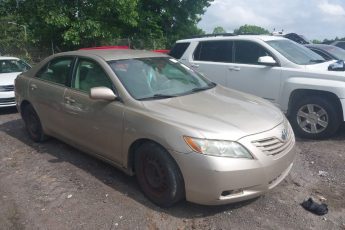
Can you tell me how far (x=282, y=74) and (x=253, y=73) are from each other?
1.93ft

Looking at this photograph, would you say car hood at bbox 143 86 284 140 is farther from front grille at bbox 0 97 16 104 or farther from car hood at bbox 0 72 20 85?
car hood at bbox 0 72 20 85

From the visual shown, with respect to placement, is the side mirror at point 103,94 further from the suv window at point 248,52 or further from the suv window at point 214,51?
the suv window at point 214,51

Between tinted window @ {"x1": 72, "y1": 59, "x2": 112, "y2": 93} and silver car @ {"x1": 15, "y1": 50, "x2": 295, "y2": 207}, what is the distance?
1 cm

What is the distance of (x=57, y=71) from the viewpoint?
5.54m

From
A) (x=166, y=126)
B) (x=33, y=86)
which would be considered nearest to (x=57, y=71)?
(x=33, y=86)

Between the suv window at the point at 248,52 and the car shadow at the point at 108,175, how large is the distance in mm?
3466

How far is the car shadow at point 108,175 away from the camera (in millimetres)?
3914

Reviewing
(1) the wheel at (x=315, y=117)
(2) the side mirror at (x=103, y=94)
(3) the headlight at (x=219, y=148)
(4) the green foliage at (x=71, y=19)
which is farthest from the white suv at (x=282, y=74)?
(4) the green foliage at (x=71, y=19)

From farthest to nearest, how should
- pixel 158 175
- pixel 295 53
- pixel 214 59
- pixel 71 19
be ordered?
pixel 71 19
pixel 214 59
pixel 295 53
pixel 158 175

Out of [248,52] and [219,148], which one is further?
[248,52]

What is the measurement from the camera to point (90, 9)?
48.8 ft

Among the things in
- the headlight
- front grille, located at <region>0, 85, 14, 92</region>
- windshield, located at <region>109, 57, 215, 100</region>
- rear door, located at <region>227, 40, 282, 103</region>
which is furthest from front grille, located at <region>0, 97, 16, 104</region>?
the headlight

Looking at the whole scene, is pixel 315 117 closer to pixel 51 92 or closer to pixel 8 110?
pixel 51 92

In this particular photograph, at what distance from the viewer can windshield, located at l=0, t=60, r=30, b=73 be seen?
9.98 m
